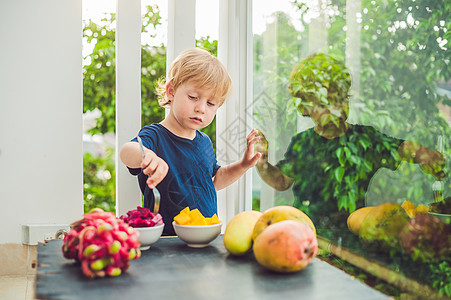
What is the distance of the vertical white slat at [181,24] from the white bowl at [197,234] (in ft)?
3.44

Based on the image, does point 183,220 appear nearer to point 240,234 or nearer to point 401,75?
point 240,234

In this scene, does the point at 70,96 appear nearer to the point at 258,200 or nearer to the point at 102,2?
the point at 258,200

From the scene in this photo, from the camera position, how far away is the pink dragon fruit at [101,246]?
2.25 ft

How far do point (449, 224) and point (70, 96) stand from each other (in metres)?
1.47

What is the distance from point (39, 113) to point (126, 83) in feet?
1.23

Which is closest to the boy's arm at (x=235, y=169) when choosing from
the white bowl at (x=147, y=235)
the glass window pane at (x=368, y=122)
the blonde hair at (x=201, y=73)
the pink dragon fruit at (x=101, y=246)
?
the glass window pane at (x=368, y=122)

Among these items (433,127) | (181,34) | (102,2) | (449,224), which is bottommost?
(449,224)

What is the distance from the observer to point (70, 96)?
1.66 metres

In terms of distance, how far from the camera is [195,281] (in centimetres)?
69

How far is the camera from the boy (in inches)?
53.0

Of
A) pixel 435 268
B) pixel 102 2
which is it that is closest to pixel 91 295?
pixel 435 268

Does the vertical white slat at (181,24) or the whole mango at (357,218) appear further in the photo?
the vertical white slat at (181,24)

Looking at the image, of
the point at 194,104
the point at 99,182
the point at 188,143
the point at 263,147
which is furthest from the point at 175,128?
the point at 99,182

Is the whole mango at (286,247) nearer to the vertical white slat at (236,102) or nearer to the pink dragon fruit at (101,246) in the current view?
the pink dragon fruit at (101,246)
